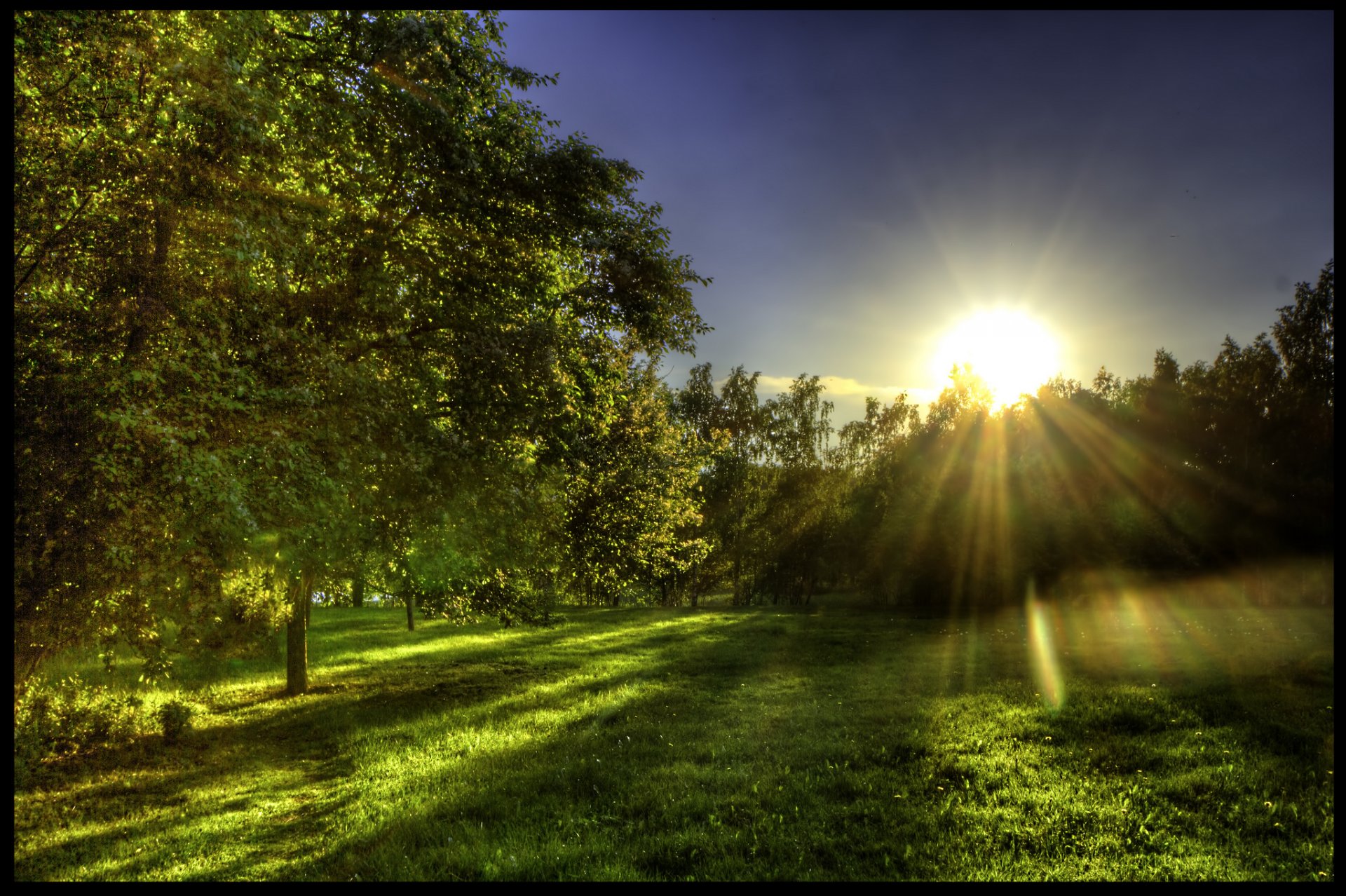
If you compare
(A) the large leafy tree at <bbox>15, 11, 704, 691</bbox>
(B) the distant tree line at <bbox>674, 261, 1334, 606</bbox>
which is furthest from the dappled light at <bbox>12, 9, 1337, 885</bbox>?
(B) the distant tree line at <bbox>674, 261, 1334, 606</bbox>

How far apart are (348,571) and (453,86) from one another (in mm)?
10861

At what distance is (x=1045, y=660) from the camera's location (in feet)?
63.8

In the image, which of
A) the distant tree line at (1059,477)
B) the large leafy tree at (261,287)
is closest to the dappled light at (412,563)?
the large leafy tree at (261,287)

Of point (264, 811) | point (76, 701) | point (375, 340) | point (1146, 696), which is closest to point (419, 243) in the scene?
point (375, 340)

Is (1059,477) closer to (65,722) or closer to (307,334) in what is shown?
(307,334)

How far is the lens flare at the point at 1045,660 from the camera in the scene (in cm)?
1387

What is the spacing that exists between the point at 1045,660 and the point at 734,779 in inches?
591

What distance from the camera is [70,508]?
717cm

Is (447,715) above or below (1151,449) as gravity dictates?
below

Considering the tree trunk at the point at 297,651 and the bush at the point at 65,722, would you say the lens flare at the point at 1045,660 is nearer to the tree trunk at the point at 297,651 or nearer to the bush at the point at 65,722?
the bush at the point at 65,722

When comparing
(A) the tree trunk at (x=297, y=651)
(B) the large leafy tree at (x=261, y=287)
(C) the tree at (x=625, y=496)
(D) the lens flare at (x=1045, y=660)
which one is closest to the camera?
(B) the large leafy tree at (x=261, y=287)

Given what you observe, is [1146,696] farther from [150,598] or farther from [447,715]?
[150,598]

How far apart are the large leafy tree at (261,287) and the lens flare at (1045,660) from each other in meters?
12.4

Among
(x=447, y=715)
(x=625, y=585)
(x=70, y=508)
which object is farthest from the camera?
(x=625, y=585)
